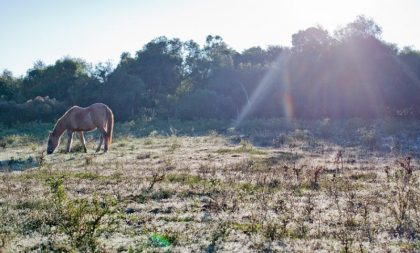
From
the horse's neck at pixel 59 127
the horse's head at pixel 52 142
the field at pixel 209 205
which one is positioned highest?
the horse's neck at pixel 59 127

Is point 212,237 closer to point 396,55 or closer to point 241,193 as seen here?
point 241,193

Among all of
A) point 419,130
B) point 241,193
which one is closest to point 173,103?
point 419,130

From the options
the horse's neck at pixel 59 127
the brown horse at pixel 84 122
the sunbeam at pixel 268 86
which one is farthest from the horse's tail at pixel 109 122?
the sunbeam at pixel 268 86

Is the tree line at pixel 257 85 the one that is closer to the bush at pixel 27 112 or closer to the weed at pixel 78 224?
the bush at pixel 27 112

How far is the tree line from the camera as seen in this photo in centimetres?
3647

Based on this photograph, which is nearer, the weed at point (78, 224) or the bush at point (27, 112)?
the weed at point (78, 224)

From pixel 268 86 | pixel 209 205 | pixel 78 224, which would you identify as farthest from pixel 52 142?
pixel 268 86

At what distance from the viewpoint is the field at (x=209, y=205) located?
19.5 ft

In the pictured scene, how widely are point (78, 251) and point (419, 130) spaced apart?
23.9 metres

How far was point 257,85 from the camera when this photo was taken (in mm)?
43469

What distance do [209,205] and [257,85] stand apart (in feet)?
119

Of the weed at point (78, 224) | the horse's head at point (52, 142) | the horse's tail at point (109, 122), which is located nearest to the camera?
the weed at point (78, 224)

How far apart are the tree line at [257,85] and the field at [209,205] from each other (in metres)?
21.6

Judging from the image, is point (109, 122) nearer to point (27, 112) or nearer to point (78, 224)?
point (78, 224)
